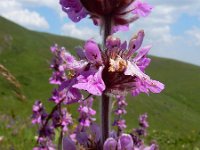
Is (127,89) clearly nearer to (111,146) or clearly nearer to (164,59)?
(111,146)

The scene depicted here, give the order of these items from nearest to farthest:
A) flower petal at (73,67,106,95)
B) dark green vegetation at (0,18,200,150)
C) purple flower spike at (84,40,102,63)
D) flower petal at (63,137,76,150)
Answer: flower petal at (73,67,106,95) → purple flower spike at (84,40,102,63) → flower petal at (63,137,76,150) → dark green vegetation at (0,18,200,150)

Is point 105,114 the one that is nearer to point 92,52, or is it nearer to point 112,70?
point 112,70

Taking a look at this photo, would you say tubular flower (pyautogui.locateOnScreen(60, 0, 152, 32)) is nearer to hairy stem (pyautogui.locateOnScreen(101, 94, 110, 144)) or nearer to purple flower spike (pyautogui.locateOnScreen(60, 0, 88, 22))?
purple flower spike (pyautogui.locateOnScreen(60, 0, 88, 22))

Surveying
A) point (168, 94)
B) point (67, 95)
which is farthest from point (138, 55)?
point (168, 94)

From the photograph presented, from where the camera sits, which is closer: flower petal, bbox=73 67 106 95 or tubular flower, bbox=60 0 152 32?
flower petal, bbox=73 67 106 95

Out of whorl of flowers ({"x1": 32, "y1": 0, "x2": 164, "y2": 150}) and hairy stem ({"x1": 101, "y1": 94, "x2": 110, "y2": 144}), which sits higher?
whorl of flowers ({"x1": 32, "y1": 0, "x2": 164, "y2": 150})

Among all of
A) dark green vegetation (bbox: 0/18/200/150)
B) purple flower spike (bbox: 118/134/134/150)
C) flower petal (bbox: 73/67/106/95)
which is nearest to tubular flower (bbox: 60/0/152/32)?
flower petal (bbox: 73/67/106/95)
